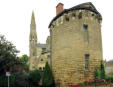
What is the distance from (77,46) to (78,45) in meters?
0.16

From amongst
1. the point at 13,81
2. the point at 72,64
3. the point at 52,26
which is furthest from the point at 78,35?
the point at 13,81

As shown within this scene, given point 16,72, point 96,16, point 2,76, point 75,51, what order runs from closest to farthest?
point 75,51
point 96,16
point 2,76
point 16,72

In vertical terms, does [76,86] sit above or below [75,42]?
below

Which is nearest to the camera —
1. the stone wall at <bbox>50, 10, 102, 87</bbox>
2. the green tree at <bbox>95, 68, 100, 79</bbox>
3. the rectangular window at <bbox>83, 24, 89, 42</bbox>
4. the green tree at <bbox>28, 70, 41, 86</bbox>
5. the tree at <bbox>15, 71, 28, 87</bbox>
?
the stone wall at <bbox>50, 10, 102, 87</bbox>

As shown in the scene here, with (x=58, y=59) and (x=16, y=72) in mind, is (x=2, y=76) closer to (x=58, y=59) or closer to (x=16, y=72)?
(x=16, y=72)

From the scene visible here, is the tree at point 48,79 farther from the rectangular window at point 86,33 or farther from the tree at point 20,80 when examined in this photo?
the rectangular window at point 86,33

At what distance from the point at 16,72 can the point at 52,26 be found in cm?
894

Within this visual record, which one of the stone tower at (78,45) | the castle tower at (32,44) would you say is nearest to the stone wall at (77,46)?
the stone tower at (78,45)

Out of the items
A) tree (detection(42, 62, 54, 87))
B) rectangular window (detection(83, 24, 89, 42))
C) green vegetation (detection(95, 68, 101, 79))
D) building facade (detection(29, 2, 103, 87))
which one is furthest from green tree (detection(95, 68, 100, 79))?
tree (detection(42, 62, 54, 87))

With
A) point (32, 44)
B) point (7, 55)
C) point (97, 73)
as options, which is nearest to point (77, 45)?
point (97, 73)

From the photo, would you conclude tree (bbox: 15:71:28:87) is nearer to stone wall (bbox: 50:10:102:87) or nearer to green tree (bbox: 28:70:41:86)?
green tree (bbox: 28:70:41:86)

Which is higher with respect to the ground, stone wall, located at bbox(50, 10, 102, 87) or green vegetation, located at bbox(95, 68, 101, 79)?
stone wall, located at bbox(50, 10, 102, 87)

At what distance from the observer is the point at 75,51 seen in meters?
16.5

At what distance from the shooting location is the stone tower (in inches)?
648
